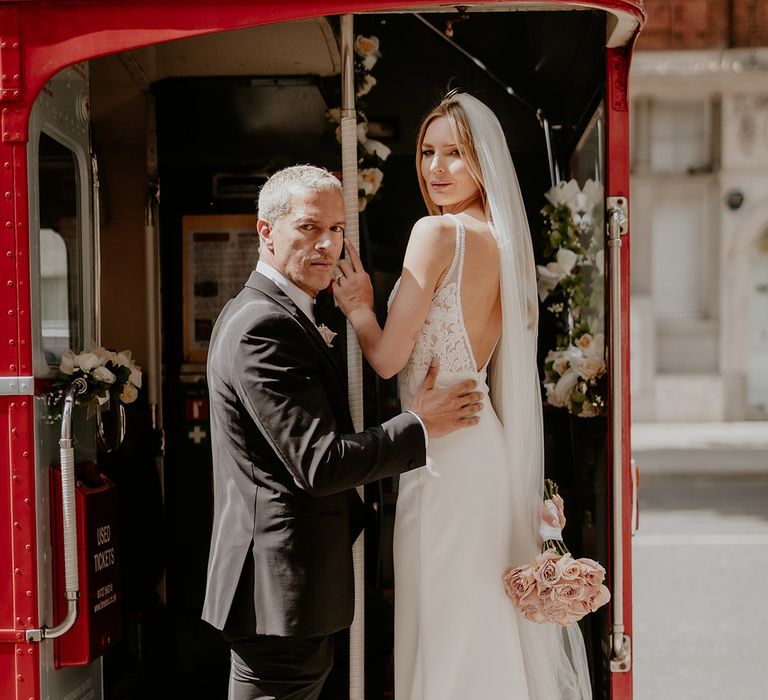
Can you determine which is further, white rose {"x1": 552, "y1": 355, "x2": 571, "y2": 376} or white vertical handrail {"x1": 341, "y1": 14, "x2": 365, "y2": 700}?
white rose {"x1": 552, "y1": 355, "x2": 571, "y2": 376}

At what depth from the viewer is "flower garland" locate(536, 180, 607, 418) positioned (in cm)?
315

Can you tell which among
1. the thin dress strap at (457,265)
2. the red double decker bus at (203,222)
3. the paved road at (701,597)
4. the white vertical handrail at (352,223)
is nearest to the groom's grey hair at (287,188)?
the white vertical handrail at (352,223)

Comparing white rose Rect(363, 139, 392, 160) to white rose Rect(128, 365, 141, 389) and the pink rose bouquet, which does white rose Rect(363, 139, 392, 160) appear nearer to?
white rose Rect(128, 365, 141, 389)

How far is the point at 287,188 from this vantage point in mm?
2328

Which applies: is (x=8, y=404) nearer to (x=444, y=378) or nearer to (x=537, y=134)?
(x=444, y=378)

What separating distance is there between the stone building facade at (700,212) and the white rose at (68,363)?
1183 centimetres

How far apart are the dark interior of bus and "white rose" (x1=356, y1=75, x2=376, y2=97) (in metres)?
0.15

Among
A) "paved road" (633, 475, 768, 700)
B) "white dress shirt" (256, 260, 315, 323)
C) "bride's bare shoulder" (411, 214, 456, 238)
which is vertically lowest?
"paved road" (633, 475, 768, 700)

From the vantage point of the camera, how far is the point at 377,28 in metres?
3.79

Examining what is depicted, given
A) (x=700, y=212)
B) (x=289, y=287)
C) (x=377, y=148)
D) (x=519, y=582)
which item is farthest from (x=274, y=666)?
(x=700, y=212)

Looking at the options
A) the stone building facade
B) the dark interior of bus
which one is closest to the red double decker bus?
the dark interior of bus

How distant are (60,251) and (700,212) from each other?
12686mm

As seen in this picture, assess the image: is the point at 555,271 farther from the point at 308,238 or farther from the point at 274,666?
the point at 274,666

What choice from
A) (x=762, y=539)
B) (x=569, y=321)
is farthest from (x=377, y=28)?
(x=762, y=539)
